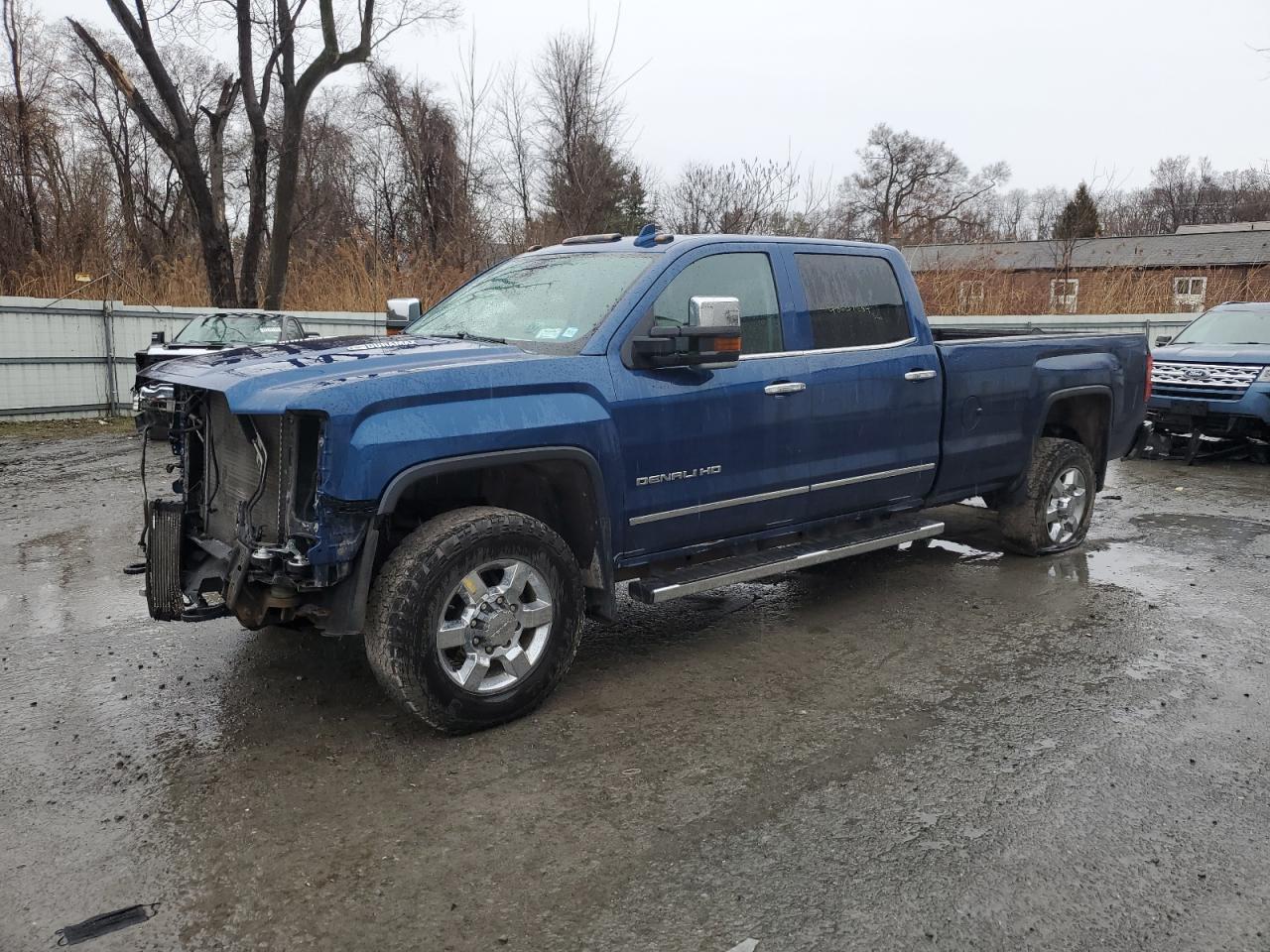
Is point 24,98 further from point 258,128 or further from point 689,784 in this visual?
point 689,784

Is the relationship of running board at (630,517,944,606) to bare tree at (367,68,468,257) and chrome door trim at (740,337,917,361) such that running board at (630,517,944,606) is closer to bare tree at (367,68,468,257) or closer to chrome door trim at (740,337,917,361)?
chrome door trim at (740,337,917,361)

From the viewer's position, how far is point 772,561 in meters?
4.86

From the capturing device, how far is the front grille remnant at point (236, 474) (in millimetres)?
3840

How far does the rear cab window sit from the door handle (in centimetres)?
32

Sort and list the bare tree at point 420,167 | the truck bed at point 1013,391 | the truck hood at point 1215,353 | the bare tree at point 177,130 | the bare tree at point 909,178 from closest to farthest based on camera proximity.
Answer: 1. the truck bed at point 1013,391
2. the truck hood at point 1215,353
3. the bare tree at point 177,130
4. the bare tree at point 420,167
5. the bare tree at point 909,178

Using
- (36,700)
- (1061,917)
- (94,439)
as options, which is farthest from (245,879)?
(94,439)

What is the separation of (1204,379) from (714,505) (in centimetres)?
876

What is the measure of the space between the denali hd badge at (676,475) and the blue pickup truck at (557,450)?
1 centimetres

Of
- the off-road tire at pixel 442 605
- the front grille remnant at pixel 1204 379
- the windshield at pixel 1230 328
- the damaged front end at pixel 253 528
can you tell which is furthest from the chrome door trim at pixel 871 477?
the windshield at pixel 1230 328

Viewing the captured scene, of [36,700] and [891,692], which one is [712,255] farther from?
[36,700]

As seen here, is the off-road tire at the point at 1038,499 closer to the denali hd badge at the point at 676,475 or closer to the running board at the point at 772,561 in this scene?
the running board at the point at 772,561

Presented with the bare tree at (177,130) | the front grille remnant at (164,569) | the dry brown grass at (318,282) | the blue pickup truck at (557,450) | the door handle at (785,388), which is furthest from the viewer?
the dry brown grass at (318,282)

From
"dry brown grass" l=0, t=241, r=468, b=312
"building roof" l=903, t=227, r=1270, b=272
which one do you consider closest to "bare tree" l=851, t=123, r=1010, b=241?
"building roof" l=903, t=227, r=1270, b=272

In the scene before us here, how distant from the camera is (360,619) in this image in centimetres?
374
